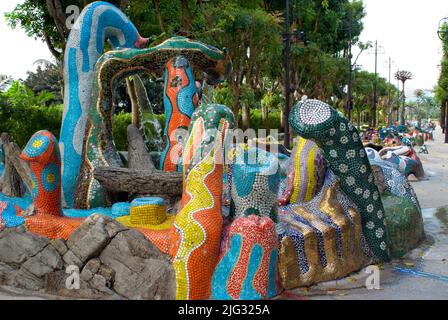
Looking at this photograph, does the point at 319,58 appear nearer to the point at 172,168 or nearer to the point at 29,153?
the point at 172,168

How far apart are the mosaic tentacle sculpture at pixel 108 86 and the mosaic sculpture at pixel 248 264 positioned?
8.82 feet

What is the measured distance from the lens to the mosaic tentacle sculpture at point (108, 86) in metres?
7.43

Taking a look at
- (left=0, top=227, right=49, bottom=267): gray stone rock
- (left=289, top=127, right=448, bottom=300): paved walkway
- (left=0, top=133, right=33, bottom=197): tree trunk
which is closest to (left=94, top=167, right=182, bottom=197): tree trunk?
(left=0, top=133, right=33, bottom=197): tree trunk

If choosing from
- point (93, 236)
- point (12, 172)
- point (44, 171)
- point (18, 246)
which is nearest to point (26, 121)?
point (12, 172)

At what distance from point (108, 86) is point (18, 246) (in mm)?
3035

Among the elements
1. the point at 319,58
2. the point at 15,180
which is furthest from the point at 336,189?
the point at 319,58

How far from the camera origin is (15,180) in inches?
293

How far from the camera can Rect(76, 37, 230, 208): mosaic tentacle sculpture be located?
7.43 meters

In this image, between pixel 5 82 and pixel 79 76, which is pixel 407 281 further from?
pixel 5 82

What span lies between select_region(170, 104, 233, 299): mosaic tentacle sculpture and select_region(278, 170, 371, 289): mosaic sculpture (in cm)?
76

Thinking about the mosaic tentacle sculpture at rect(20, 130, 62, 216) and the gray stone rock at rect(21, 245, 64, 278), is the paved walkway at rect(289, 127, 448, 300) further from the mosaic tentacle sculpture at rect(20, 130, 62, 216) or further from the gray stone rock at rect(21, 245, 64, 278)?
the mosaic tentacle sculpture at rect(20, 130, 62, 216)

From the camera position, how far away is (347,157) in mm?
6406

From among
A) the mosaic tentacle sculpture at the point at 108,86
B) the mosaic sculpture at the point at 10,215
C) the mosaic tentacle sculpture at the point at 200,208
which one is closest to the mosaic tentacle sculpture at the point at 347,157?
the mosaic tentacle sculpture at the point at 200,208

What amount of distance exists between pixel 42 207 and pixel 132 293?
1625mm
